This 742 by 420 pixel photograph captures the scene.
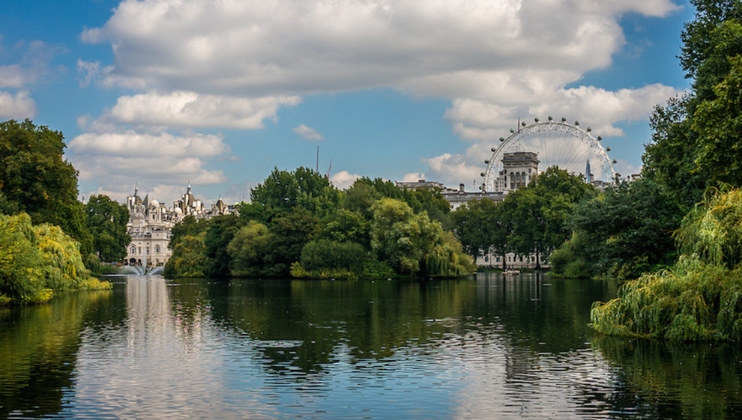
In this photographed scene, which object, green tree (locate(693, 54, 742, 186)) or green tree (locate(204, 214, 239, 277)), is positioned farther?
green tree (locate(204, 214, 239, 277))

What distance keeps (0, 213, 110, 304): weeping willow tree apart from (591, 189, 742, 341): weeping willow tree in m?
28.8

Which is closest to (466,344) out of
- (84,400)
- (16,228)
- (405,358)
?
(405,358)

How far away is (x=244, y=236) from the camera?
101250 mm

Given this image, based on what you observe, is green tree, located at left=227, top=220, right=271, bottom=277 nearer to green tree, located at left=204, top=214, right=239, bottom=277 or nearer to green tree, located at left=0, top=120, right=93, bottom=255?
green tree, located at left=204, top=214, right=239, bottom=277

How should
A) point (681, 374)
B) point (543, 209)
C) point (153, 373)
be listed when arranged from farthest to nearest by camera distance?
point (543, 209)
point (153, 373)
point (681, 374)

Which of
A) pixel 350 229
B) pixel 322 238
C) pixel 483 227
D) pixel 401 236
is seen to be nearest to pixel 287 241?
pixel 322 238

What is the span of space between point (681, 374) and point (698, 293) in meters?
5.69

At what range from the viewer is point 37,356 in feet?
77.4

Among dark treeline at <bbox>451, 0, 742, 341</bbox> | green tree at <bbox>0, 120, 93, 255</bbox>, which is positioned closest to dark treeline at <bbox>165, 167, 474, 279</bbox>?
green tree at <bbox>0, 120, 93, 255</bbox>

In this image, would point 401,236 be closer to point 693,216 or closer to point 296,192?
point 296,192

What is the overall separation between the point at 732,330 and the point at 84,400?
64.5 ft

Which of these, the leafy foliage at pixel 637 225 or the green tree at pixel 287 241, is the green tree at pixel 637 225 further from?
the green tree at pixel 287 241

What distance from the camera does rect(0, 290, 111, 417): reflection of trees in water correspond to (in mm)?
16980

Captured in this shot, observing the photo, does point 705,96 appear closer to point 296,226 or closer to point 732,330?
point 732,330
